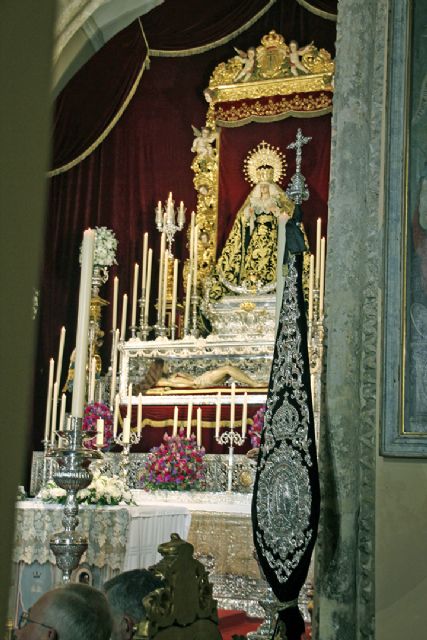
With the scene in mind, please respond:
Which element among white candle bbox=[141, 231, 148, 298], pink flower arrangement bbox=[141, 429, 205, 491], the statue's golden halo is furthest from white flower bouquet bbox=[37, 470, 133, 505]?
the statue's golden halo

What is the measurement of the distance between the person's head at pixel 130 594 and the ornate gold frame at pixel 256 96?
23.4 ft

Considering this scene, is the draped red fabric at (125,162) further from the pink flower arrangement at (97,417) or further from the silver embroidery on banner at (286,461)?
the silver embroidery on banner at (286,461)

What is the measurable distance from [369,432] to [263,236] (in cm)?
567

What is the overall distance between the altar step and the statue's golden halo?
15.9 feet

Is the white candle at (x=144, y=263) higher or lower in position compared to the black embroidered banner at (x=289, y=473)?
higher

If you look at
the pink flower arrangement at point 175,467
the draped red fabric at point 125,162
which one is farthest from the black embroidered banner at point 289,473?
the draped red fabric at point 125,162

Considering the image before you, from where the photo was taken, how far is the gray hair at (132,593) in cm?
161

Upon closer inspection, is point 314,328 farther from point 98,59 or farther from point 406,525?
point 98,59

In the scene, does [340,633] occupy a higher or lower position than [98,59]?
lower

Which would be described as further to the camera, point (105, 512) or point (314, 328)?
point (314, 328)

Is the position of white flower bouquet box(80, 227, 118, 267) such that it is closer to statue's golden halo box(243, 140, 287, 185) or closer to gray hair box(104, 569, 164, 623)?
statue's golden halo box(243, 140, 287, 185)

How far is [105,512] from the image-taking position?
12.9ft

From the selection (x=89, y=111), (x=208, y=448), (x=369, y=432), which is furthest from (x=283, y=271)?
(x=89, y=111)

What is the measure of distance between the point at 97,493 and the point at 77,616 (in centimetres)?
279
